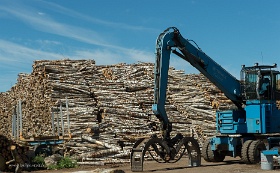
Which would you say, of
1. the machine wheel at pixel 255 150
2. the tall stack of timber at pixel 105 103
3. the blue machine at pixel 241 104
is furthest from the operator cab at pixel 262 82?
the tall stack of timber at pixel 105 103

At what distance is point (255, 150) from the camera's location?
1594 cm

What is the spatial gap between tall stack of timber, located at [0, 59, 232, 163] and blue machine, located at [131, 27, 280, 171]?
181 inches

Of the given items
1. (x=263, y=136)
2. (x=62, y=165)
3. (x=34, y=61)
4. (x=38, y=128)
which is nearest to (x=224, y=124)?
(x=263, y=136)

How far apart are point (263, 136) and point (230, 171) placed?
10.2ft

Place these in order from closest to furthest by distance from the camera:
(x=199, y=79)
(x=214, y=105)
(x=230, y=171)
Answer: (x=230, y=171) < (x=214, y=105) < (x=199, y=79)

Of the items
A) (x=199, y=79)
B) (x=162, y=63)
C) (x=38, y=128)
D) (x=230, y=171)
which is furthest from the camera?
(x=199, y=79)

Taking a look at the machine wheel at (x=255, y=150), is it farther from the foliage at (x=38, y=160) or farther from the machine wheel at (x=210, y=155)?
the foliage at (x=38, y=160)

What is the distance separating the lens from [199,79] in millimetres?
28609

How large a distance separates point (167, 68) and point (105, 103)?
7430mm

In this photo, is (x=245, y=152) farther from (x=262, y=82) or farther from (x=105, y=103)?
(x=105, y=103)

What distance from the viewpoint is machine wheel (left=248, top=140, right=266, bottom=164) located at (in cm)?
1584

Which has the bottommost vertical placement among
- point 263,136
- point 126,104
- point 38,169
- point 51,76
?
point 38,169

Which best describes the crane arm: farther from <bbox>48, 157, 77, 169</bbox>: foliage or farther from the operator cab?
<bbox>48, 157, 77, 169</bbox>: foliage

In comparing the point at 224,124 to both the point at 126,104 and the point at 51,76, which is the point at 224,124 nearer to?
the point at 126,104
